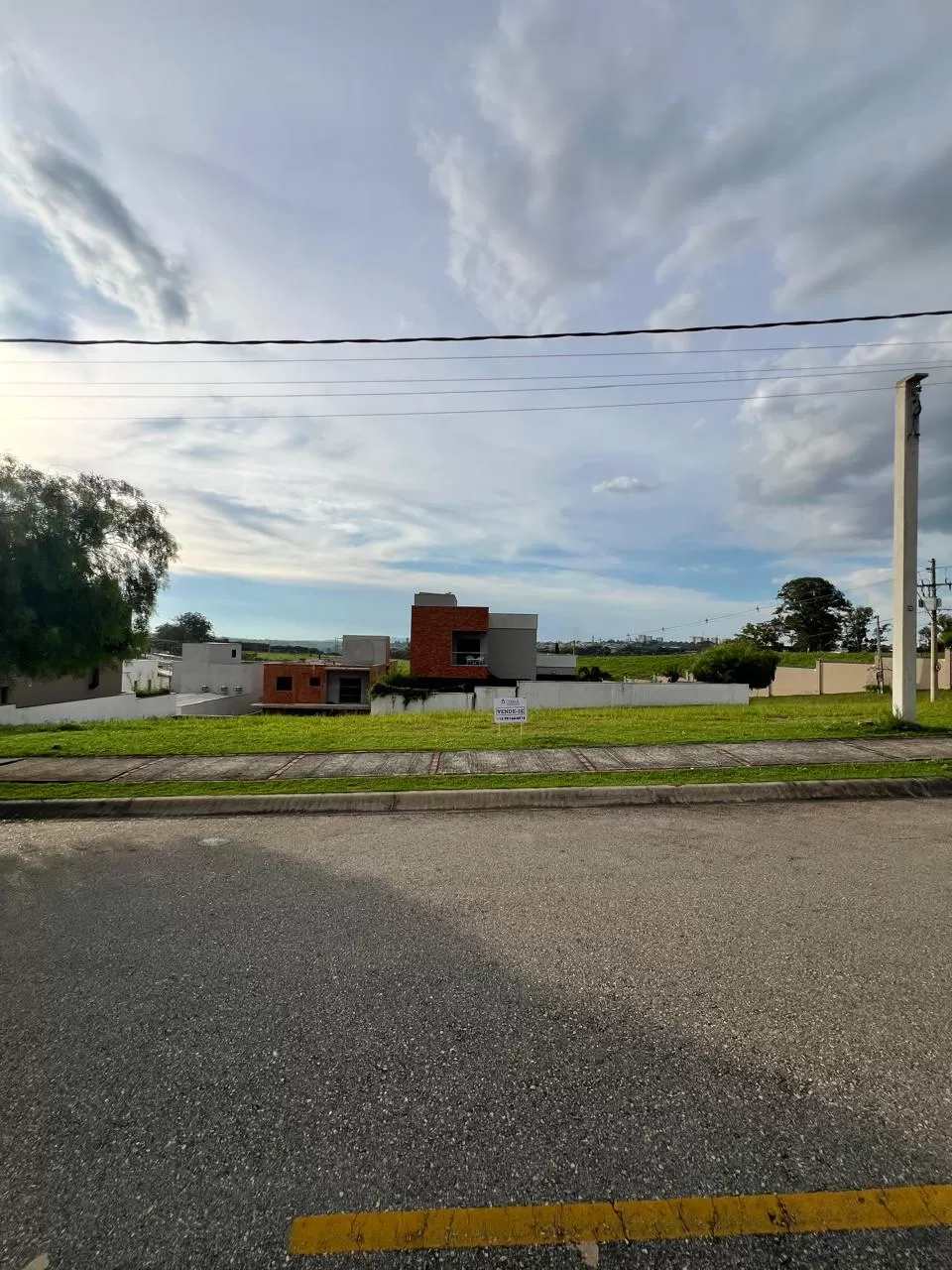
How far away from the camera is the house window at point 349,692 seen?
Result: 154 ft

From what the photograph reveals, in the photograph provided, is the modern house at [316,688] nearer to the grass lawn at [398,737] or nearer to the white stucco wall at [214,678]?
the white stucco wall at [214,678]

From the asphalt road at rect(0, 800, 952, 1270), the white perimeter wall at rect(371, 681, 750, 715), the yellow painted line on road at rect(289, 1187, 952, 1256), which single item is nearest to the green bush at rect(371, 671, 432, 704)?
the white perimeter wall at rect(371, 681, 750, 715)

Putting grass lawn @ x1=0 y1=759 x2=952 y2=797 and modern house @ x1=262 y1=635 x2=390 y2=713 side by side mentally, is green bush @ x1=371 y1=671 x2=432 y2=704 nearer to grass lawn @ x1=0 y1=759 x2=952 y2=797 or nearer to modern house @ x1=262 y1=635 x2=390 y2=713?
modern house @ x1=262 y1=635 x2=390 y2=713

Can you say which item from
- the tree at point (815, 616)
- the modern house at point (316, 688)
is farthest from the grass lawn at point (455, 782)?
the tree at point (815, 616)

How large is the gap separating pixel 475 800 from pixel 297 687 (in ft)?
132

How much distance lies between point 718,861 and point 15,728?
17095mm

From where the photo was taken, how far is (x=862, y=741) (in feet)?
34.3

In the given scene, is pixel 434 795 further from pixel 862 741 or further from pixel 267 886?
pixel 862 741

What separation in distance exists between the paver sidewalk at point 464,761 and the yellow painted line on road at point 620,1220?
6.47 m

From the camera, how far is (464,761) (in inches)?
370

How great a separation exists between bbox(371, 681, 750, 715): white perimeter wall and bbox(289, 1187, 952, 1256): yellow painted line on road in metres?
24.8

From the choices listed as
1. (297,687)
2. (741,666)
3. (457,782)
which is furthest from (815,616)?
(457,782)

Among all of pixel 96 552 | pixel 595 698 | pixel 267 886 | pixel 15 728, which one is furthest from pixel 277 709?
pixel 267 886

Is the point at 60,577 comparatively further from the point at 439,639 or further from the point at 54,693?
the point at 54,693
